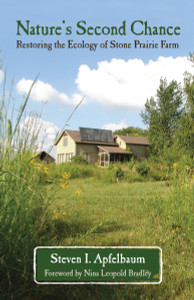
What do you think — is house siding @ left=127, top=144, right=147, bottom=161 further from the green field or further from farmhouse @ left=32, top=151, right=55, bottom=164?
farmhouse @ left=32, top=151, right=55, bottom=164

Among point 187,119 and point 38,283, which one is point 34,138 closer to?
point 38,283

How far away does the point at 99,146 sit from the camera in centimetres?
2803

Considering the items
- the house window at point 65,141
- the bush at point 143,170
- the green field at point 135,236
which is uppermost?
the house window at point 65,141

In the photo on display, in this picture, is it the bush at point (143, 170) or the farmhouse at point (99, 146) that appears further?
the farmhouse at point (99, 146)

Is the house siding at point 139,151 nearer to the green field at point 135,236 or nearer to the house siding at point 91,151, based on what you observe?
the house siding at point 91,151

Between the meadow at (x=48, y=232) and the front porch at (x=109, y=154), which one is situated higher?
the front porch at (x=109, y=154)

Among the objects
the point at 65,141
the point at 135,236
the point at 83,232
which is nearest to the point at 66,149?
the point at 65,141

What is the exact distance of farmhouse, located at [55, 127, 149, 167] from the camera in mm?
27328

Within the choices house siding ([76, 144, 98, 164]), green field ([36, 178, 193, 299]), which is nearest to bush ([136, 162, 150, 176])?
green field ([36, 178, 193, 299])

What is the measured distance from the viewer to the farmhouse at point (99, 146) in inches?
1076

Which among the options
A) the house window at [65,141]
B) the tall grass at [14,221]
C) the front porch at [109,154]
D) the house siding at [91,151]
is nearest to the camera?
the tall grass at [14,221]

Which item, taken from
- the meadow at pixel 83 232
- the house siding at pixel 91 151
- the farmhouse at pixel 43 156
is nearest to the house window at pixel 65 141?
the house siding at pixel 91 151

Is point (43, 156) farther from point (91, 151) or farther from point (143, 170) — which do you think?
point (91, 151)

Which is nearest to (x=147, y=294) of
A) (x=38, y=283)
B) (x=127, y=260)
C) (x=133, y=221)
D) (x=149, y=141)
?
(x=127, y=260)
